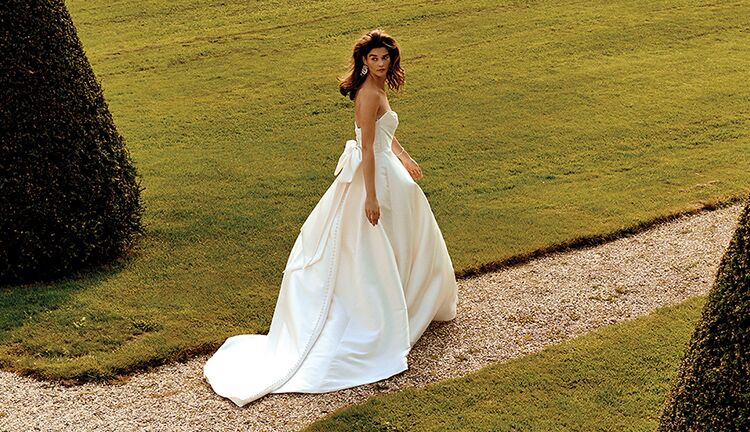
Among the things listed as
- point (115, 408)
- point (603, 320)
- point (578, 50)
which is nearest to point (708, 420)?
point (603, 320)

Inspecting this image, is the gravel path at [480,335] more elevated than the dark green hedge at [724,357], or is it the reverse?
the dark green hedge at [724,357]

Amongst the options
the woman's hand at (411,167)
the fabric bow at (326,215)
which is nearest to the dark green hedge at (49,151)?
the fabric bow at (326,215)

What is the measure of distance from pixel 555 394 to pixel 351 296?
199 cm

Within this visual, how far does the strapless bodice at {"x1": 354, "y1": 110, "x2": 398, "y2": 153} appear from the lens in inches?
353

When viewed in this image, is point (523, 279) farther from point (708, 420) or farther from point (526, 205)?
point (708, 420)

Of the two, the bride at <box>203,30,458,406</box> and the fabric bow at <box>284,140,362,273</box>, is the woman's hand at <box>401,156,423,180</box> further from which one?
the fabric bow at <box>284,140,362,273</box>

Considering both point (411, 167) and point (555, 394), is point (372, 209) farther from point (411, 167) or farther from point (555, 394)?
point (555, 394)

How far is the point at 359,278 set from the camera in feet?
29.3

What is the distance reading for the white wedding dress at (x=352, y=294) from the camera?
28.7 ft

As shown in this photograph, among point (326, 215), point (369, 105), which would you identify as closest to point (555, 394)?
point (326, 215)

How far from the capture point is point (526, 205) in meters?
13.3

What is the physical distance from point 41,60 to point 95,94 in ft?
2.54

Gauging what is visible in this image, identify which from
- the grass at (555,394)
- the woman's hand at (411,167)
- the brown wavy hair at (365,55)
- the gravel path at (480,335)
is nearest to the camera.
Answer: the grass at (555,394)

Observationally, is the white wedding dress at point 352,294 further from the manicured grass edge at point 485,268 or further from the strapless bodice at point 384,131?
the manicured grass edge at point 485,268
